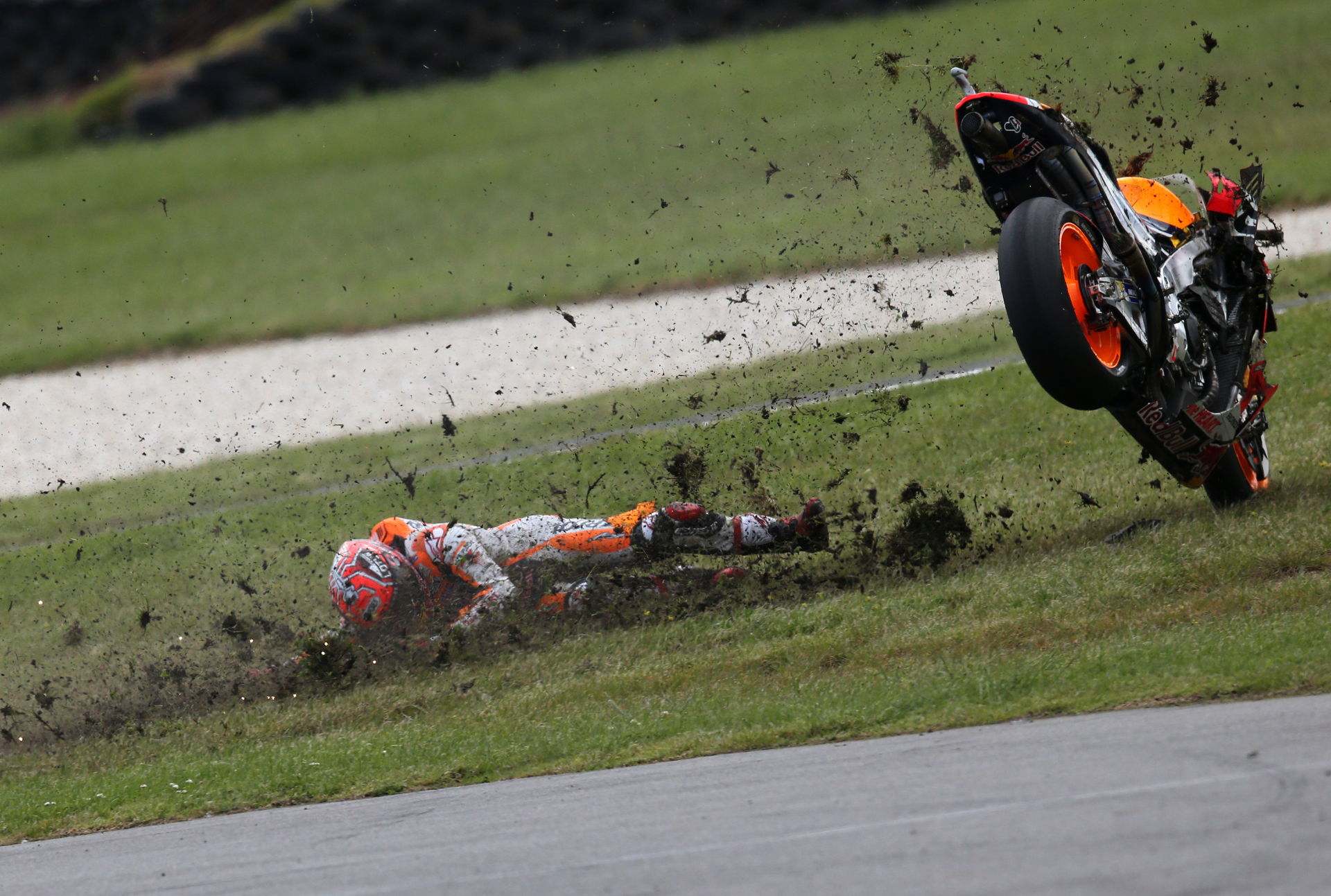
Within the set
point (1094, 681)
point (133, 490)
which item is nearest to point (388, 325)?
point (133, 490)

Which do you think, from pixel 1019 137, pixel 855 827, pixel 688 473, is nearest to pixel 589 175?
pixel 688 473

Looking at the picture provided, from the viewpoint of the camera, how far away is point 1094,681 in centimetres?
586

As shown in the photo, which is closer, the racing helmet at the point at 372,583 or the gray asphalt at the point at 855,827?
the gray asphalt at the point at 855,827

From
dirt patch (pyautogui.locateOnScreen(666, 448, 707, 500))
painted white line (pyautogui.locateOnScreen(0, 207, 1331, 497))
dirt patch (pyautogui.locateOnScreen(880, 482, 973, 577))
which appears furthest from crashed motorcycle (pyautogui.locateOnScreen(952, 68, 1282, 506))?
painted white line (pyautogui.locateOnScreen(0, 207, 1331, 497))

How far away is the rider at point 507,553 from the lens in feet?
26.9

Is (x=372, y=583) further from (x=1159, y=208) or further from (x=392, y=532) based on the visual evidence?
(x=1159, y=208)

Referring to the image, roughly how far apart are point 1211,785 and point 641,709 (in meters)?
2.93

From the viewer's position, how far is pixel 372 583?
27.6 feet

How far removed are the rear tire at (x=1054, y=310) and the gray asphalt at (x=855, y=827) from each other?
1424mm

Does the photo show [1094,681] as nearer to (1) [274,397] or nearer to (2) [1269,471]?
(2) [1269,471]

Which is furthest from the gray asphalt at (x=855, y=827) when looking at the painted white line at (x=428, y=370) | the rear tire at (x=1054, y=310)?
the painted white line at (x=428, y=370)

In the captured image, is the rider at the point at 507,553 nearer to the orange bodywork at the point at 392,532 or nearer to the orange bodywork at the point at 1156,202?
the orange bodywork at the point at 392,532

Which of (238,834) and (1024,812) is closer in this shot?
(1024,812)

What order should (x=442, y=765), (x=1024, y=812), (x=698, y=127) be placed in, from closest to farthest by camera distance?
(x=1024, y=812) → (x=442, y=765) → (x=698, y=127)
